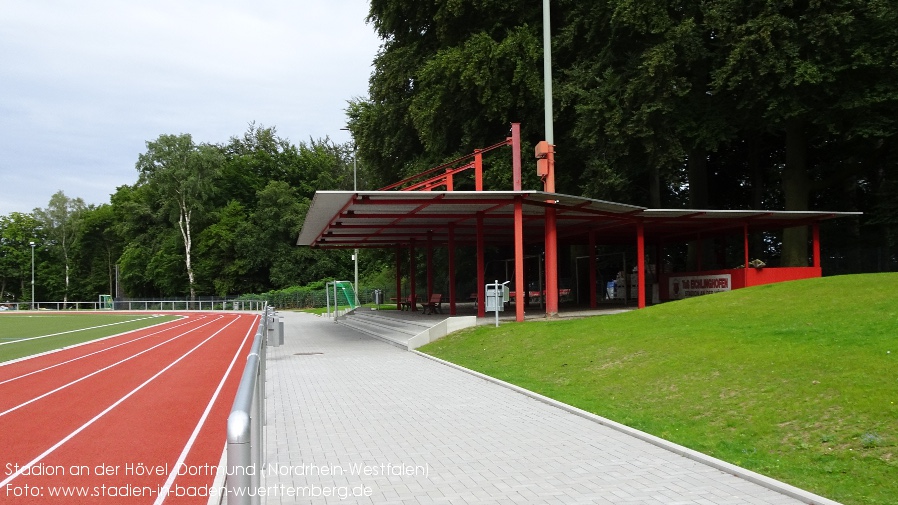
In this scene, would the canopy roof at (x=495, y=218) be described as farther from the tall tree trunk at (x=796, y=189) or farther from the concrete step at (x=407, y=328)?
the concrete step at (x=407, y=328)

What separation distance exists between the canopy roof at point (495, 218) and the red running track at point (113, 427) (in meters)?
6.27

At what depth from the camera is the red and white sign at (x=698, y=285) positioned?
2719cm

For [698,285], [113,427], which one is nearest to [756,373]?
[113,427]

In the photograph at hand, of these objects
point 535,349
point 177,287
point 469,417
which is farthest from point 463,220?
point 177,287

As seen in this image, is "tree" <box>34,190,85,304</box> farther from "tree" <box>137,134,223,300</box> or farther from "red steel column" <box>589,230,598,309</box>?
"red steel column" <box>589,230,598,309</box>

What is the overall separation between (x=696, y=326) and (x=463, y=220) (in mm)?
13328

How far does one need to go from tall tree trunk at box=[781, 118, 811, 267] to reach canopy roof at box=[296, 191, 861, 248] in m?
0.91

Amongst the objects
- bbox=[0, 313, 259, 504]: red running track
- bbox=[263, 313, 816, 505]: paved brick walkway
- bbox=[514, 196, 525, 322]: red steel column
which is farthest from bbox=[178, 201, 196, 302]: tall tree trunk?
bbox=[263, 313, 816, 505]: paved brick walkway

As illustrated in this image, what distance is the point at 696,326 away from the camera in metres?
14.6

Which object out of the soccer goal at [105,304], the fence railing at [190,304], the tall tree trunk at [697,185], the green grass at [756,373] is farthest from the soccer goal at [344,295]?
the soccer goal at [105,304]

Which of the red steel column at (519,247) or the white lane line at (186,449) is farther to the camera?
the red steel column at (519,247)

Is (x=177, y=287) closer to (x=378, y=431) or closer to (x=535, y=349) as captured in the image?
(x=535, y=349)

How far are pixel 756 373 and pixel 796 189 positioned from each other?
23513 millimetres

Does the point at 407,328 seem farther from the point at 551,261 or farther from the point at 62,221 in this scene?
the point at 62,221
